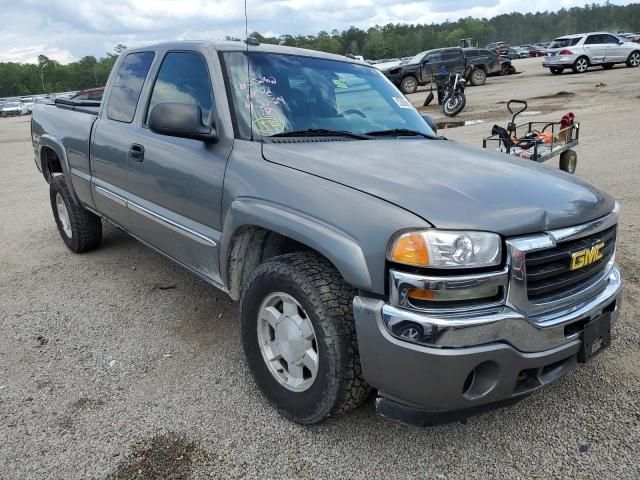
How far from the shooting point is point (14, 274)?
4910 mm

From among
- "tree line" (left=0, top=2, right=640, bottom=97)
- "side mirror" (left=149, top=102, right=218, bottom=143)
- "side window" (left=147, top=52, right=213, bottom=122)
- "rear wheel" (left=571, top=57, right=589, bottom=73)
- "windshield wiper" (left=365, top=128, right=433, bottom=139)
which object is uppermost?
"tree line" (left=0, top=2, right=640, bottom=97)

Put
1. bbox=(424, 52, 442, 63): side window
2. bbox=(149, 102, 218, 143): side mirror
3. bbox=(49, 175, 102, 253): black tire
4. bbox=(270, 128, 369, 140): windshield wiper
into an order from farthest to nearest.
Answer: bbox=(424, 52, 442, 63): side window → bbox=(49, 175, 102, 253): black tire → bbox=(270, 128, 369, 140): windshield wiper → bbox=(149, 102, 218, 143): side mirror

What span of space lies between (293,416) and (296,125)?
1560 millimetres

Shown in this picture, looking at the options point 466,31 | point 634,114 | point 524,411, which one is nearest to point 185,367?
point 524,411

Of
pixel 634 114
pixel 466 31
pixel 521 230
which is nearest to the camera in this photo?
pixel 521 230

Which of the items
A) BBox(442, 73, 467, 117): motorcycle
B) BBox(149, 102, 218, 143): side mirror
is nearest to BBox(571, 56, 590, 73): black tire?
BBox(442, 73, 467, 117): motorcycle

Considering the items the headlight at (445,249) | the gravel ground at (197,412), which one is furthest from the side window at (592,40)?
the headlight at (445,249)

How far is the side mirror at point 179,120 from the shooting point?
9.23 feet

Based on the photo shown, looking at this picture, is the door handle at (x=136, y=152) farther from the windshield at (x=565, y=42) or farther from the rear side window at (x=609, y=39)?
the rear side window at (x=609, y=39)

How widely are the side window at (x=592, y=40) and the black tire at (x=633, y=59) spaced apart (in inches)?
75.6

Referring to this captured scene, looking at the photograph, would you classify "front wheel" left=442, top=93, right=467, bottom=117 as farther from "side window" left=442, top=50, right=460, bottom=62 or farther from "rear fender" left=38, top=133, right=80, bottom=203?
"rear fender" left=38, top=133, right=80, bottom=203

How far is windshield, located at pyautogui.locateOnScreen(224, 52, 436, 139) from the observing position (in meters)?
3.02

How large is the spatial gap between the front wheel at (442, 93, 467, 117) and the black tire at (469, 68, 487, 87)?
10.8m

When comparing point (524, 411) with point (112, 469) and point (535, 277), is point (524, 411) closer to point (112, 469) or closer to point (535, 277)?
point (535, 277)
